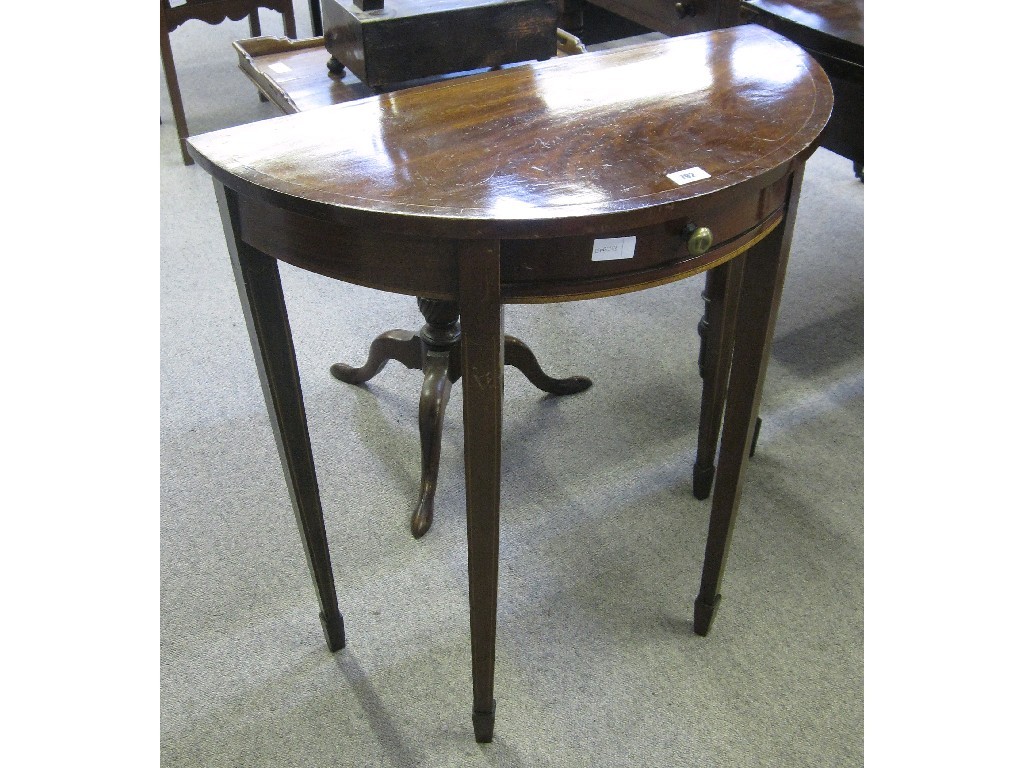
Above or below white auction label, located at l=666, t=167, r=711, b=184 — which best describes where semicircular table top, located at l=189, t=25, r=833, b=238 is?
above

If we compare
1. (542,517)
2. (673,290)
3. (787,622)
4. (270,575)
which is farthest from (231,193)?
(673,290)

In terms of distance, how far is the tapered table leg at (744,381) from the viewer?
123cm

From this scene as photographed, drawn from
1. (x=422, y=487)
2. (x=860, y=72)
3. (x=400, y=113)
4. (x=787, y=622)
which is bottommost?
(x=787, y=622)

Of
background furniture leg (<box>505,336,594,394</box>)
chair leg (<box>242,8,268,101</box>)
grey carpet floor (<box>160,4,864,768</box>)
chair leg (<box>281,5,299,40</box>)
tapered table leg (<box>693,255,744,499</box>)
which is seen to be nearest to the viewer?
grey carpet floor (<box>160,4,864,768</box>)

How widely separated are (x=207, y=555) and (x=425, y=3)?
41.3 inches

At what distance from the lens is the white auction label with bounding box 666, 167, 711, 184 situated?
3.37ft

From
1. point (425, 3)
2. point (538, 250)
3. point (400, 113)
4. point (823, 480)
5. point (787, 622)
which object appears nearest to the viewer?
point (538, 250)

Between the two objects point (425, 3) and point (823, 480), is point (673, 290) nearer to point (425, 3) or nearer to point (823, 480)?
point (823, 480)

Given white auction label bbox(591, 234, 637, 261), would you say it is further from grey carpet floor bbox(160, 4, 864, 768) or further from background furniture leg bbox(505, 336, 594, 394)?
background furniture leg bbox(505, 336, 594, 394)

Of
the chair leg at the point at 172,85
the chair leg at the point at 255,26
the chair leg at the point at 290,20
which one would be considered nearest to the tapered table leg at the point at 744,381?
the chair leg at the point at 172,85

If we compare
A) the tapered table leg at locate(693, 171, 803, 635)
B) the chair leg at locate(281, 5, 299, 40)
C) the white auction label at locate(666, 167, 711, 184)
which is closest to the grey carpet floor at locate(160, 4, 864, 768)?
the tapered table leg at locate(693, 171, 803, 635)

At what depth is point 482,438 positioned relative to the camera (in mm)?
1133

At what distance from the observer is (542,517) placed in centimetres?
183

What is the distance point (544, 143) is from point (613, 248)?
195 mm
